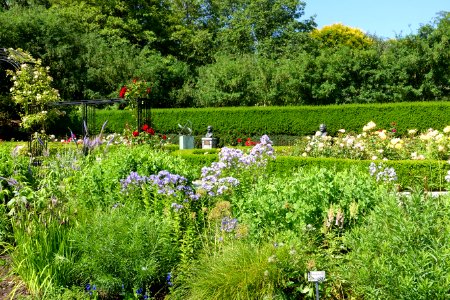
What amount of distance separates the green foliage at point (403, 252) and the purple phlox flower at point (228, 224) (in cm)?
90

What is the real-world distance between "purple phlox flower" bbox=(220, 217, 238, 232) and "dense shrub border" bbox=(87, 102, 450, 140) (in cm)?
1456

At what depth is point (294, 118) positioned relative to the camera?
18.9 metres

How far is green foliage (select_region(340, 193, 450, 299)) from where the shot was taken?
2.67 metres

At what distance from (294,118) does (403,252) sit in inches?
635

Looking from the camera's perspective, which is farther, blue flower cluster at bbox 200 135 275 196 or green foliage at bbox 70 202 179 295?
blue flower cluster at bbox 200 135 275 196

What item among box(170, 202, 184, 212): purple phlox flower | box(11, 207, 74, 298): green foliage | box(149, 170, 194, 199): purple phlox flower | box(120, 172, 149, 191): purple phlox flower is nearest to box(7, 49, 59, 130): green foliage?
box(120, 172, 149, 191): purple phlox flower

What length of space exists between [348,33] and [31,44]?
66.8 ft

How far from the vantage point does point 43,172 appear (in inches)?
215

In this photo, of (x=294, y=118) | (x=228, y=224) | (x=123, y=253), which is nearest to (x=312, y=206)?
(x=228, y=224)

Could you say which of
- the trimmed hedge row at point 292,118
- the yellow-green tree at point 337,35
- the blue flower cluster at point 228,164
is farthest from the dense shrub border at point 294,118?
the yellow-green tree at point 337,35

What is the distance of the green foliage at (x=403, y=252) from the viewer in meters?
2.67

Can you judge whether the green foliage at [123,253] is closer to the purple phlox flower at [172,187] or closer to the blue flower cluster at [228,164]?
the purple phlox flower at [172,187]

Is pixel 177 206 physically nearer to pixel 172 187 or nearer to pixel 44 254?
pixel 172 187

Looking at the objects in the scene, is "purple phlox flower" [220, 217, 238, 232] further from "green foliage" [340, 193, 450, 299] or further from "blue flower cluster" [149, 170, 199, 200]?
"green foliage" [340, 193, 450, 299]
